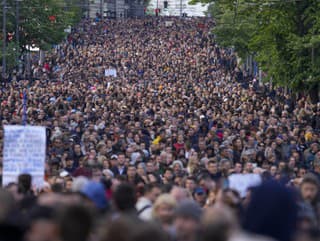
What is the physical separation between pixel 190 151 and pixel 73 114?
355 inches

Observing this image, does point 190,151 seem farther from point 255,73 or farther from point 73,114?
point 255,73

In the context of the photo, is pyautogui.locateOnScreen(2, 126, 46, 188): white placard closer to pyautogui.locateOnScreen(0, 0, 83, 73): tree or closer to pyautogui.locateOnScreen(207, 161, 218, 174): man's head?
pyautogui.locateOnScreen(207, 161, 218, 174): man's head

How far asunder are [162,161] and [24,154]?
530 centimetres

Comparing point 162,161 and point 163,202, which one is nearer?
point 163,202

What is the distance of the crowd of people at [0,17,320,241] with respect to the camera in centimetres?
867

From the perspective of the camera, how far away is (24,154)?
17.5 m

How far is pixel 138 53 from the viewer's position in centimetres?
8519

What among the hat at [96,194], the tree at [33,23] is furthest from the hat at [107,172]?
the tree at [33,23]

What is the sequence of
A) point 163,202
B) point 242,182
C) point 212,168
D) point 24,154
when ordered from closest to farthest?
1. point 163,202
2. point 242,182
3. point 24,154
4. point 212,168

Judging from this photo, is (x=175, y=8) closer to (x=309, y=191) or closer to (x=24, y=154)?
(x=24, y=154)

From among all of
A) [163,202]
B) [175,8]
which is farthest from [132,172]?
[175,8]

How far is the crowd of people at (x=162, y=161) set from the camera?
28.5 ft

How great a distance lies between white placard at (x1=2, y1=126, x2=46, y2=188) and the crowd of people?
0.91ft

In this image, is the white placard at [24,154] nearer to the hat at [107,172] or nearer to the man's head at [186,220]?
the hat at [107,172]
